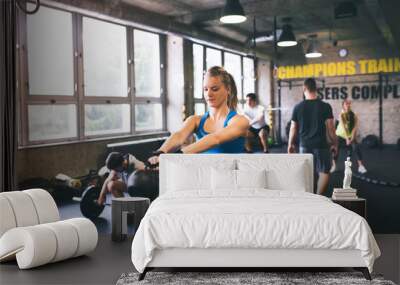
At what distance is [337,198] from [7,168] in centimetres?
384

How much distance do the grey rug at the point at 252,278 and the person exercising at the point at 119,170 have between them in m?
2.06

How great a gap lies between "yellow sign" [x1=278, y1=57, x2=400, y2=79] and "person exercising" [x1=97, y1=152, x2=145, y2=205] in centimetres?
211

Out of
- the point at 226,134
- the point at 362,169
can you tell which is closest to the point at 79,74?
the point at 226,134

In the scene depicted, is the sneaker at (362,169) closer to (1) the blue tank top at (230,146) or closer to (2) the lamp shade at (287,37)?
(1) the blue tank top at (230,146)

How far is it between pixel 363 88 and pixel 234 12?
69.3 inches

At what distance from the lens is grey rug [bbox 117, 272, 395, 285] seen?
13.2ft

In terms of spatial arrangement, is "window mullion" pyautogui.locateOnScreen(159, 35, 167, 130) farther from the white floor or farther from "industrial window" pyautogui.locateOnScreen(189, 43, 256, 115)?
the white floor

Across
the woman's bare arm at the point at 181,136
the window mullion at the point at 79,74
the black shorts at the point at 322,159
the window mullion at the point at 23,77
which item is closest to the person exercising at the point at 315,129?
the black shorts at the point at 322,159

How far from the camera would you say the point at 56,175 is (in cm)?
628

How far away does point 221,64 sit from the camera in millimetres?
6094

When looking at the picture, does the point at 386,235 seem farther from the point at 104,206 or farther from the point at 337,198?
the point at 104,206

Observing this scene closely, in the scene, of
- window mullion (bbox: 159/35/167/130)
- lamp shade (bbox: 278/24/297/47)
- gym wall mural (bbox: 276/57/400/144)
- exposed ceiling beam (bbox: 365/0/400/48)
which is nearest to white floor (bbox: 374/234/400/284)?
gym wall mural (bbox: 276/57/400/144)

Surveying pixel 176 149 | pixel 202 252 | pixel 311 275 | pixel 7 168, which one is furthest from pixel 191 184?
pixel 7 168

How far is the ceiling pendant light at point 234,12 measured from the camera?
5973 millimetres
